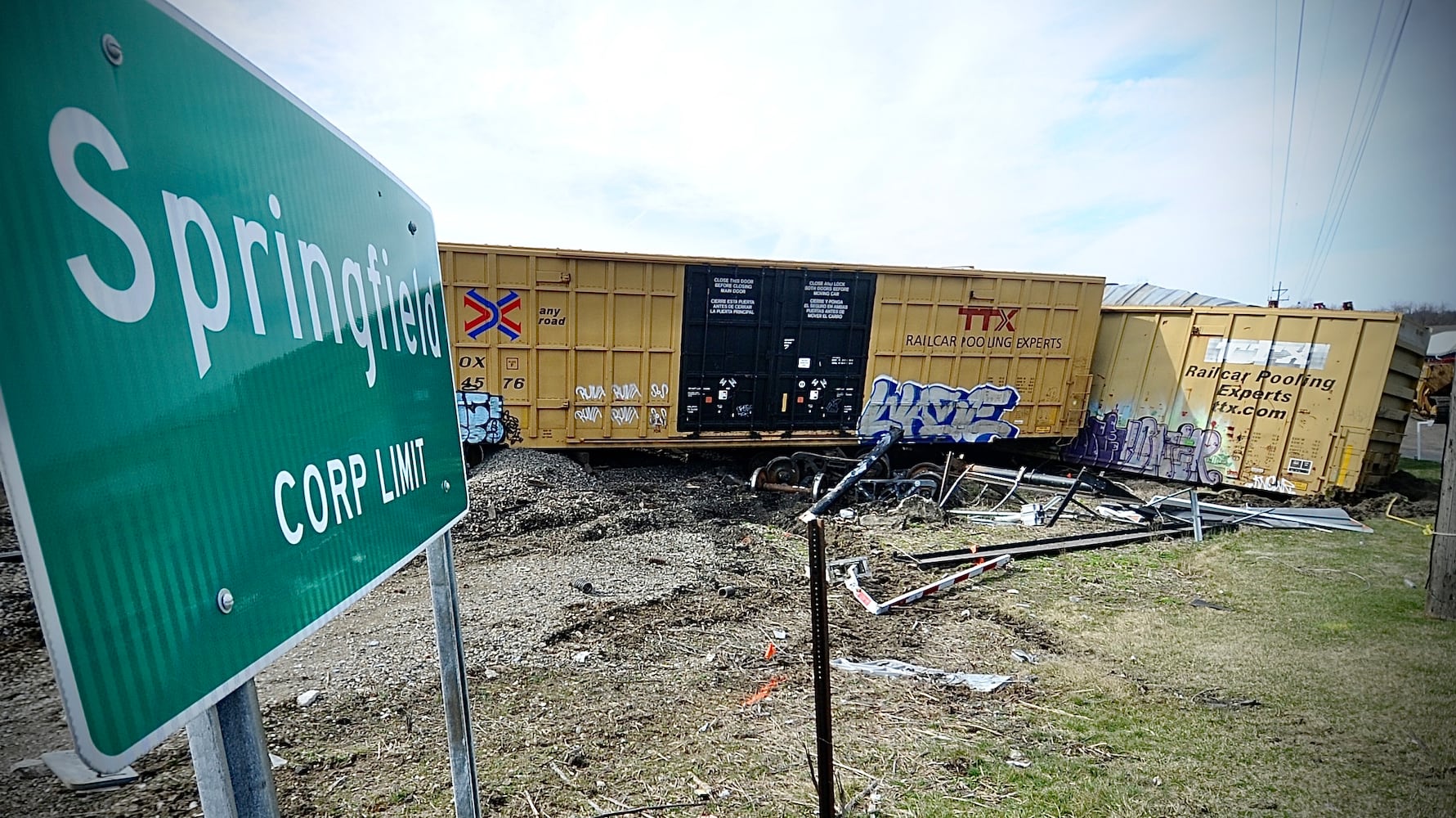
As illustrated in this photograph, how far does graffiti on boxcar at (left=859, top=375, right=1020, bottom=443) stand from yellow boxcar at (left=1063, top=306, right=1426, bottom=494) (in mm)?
2491

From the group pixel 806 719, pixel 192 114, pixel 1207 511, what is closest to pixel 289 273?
pixel 192 114

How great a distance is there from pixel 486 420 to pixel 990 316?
8.44m

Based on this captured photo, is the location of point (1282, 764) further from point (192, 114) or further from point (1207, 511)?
point (1207, 511)

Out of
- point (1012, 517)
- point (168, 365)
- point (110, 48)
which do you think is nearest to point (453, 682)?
point (168, 365)

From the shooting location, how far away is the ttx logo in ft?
32.5

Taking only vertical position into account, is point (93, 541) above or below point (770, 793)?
above

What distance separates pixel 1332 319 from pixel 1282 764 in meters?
9.56

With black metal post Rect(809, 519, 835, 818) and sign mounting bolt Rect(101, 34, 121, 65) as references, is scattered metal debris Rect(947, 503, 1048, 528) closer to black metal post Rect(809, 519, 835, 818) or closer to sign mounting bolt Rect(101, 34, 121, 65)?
black metal post Rect(809, 519, 835, 818)

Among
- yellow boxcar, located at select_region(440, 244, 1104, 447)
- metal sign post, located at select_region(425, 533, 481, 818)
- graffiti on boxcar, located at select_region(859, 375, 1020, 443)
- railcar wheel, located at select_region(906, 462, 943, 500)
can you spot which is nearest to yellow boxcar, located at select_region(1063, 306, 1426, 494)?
yellow boxcar, located at select_region(440, 244, 1104, 447)

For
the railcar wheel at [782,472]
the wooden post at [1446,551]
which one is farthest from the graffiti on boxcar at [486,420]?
the wooden post at [1446,551]

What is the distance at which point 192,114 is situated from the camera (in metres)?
0.86

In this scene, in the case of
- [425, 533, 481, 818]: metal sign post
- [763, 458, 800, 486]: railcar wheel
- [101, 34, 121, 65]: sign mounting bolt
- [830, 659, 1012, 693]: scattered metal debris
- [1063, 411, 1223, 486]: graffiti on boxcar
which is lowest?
[830, 659, 1012, 693]: scattered metal debris

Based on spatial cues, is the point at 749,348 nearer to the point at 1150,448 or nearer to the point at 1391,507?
the point at 1150,448

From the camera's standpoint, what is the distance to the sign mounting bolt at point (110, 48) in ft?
2.34
